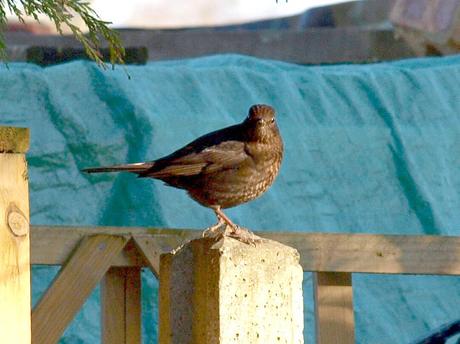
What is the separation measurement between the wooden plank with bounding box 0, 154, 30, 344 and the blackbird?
136 cm

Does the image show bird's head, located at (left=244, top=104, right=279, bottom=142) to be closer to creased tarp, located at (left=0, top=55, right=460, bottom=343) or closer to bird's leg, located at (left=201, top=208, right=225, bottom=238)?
bird's leg, located at (left=201, top=208, right=225, bottom=238)

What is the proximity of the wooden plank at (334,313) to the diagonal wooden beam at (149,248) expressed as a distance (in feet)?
1.75

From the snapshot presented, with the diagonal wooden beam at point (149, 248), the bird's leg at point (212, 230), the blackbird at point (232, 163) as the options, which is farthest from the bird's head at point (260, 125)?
the diagonal wooden beam at point (149, 248)

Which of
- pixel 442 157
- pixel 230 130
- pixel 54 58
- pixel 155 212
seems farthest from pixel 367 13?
pixel 230 130

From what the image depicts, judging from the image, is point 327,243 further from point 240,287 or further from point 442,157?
point 442,157

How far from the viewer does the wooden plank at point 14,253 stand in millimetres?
2688

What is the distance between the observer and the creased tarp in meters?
5.64

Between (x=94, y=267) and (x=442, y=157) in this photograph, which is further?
(x=442, y=157)

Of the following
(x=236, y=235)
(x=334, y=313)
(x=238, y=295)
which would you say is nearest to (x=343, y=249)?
(x=334, y=313)

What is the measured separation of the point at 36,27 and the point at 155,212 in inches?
300

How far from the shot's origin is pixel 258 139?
13.5 ft

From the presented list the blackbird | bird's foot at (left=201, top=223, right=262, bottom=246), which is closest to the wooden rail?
the blackbird

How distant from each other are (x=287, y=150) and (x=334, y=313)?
6.05 feet

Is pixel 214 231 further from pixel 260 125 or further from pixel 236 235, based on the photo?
pixel 260 125
